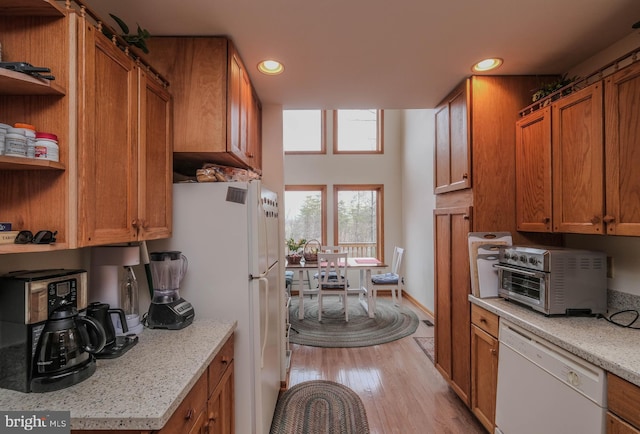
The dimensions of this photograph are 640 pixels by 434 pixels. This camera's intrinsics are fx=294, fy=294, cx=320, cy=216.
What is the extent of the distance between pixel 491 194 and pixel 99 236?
2.21 metres

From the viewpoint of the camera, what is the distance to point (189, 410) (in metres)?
1.04

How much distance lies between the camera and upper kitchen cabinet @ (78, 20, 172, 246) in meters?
1.00

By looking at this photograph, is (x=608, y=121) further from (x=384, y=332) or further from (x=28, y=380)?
(x=384, y=332)

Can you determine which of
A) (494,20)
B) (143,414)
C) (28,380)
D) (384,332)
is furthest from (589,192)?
(384,332)

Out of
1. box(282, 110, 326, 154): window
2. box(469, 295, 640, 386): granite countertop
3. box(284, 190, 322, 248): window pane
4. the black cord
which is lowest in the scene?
box(469, 295, 640, 386): granite countertop

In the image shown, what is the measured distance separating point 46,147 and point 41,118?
0.14 m

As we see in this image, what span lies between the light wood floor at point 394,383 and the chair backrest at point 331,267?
3.22 feet

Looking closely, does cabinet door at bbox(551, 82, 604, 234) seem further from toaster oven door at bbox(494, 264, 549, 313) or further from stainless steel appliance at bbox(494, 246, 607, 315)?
toaster oven door at bbox(494, 264, 549, 313)

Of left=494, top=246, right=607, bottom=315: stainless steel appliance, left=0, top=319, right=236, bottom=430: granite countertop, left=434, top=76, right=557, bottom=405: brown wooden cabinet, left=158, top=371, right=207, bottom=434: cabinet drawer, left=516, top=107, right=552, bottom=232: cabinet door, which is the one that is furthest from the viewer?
left=434, top=76, right=557, bottom=405: brown wooden cabinet

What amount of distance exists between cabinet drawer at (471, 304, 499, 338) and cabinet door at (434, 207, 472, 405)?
3.0 inches

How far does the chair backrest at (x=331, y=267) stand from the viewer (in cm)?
407

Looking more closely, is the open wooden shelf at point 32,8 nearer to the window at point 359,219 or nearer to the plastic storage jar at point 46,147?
the plastic storage jar at point 46,147

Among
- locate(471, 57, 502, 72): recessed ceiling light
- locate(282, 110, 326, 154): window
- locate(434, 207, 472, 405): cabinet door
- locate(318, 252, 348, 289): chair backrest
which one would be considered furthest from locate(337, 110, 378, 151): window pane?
locate(471, 57, 502, 72): recessed ceiling light

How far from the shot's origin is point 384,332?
3.75m
